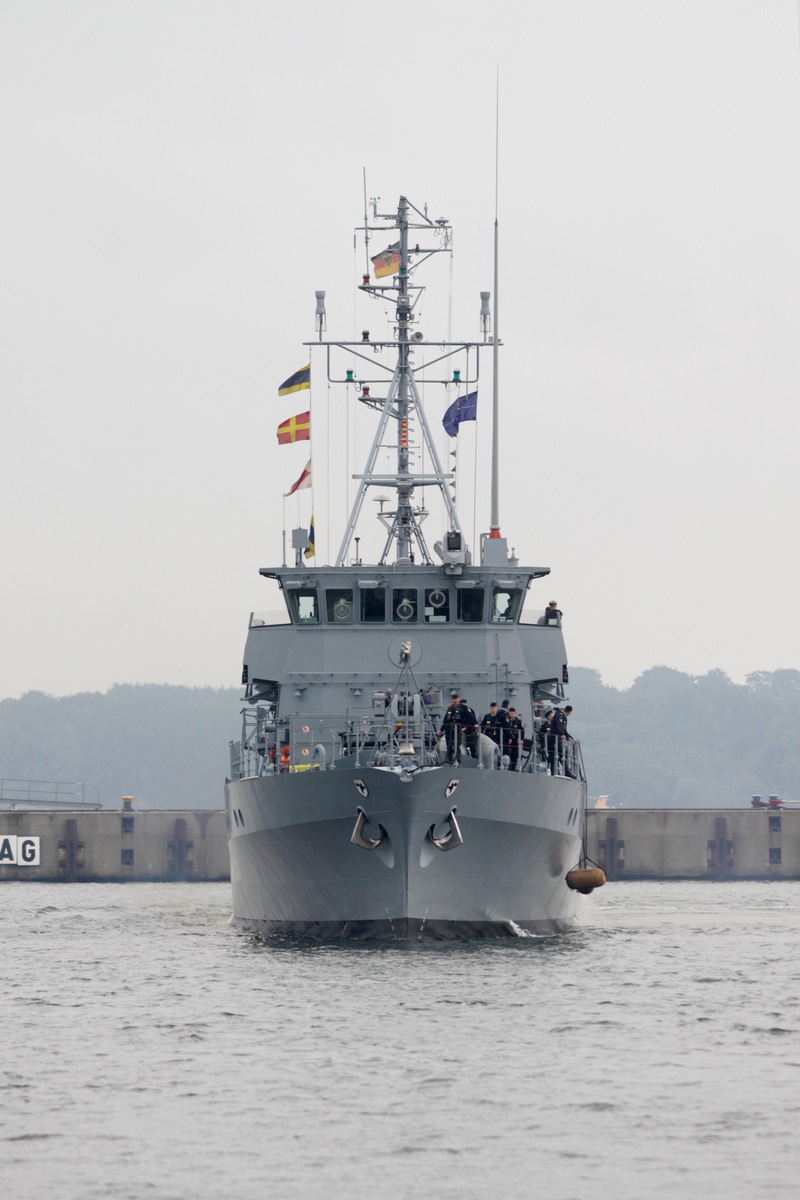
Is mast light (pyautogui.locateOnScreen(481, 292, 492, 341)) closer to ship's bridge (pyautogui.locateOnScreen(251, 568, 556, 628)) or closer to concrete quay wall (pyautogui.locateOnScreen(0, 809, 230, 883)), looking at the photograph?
ship's bridge (pyautogui.locateOnScreen(251, 568, 556, 628))

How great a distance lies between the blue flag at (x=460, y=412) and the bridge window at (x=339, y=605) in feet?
14.8

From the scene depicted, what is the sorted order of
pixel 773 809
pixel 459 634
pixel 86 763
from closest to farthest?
1. pixel 459 634
2. pixel 773 809
3. pixel 86 763

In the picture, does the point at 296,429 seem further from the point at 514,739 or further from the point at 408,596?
the point at 514,739

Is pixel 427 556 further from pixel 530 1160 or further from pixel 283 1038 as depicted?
pixel 530 1160

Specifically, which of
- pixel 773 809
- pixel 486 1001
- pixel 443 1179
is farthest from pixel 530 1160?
pixel 773 809

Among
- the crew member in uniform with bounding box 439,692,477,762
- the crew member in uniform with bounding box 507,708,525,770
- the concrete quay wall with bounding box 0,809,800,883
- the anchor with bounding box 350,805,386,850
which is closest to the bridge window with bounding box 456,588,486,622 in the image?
the crew member in uniform with bounding box 507,708,525,770

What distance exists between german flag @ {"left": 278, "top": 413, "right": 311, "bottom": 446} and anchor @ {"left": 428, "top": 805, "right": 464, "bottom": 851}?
11.2 meters

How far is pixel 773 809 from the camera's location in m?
66.7

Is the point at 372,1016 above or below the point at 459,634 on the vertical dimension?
below

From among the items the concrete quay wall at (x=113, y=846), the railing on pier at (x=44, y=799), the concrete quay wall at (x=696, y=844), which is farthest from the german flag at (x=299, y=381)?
the concrete quay wall at (x=696, y=844)

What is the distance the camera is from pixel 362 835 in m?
27.0

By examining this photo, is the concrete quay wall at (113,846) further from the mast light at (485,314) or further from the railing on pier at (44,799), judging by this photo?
the mast light at (485,314)

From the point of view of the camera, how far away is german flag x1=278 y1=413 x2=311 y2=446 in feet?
117

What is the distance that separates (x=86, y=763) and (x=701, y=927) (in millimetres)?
124712
